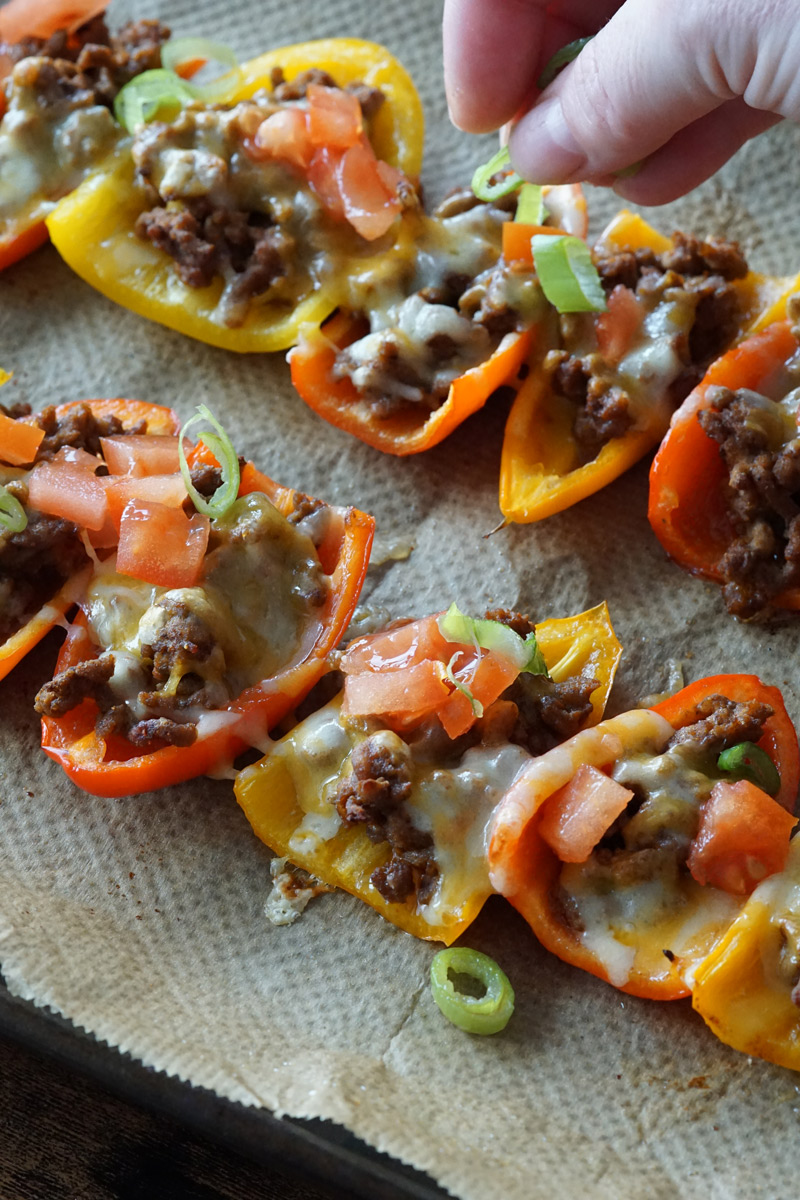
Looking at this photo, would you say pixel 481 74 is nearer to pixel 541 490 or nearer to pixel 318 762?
pixel 541 490

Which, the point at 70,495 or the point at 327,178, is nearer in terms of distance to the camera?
the point at 70,495

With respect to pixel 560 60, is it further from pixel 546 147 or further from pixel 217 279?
pixel 217 279

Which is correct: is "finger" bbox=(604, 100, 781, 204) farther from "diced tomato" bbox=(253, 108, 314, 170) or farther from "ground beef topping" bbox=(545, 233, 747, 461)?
"diced tomato" bbox=(253, 108, 314, 170)

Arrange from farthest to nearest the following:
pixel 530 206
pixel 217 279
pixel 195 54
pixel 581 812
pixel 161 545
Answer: pixel 195 54 → pixel 217 279 → pixel 530 206 → pixel 161 545 → pixel 581 812

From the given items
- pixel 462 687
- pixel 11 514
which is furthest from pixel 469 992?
pixel 11 514

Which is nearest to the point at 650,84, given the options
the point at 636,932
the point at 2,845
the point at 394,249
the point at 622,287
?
the point at 622,287

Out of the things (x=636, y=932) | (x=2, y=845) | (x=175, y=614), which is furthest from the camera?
(x=2, y=845)
